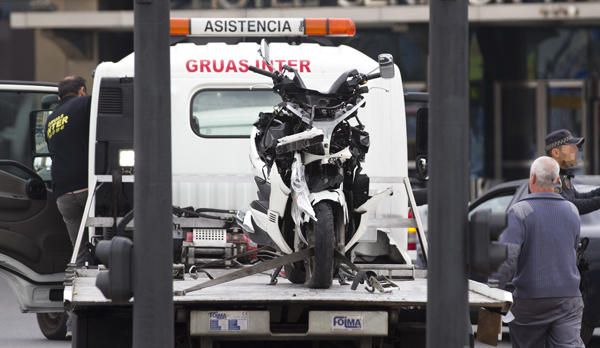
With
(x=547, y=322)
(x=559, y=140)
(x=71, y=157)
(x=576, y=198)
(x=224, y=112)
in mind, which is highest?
(x=224, y=112)

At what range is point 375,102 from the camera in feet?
37.4

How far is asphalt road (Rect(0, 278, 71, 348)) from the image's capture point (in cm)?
1310

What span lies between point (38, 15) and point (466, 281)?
789 inches

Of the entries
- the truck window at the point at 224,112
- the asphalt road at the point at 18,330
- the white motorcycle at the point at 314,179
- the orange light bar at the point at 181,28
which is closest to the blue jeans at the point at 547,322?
the white motorcycle at the point at 314,179

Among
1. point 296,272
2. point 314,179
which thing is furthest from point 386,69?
point 296,272

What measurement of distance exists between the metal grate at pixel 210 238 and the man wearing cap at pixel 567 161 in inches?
91.7

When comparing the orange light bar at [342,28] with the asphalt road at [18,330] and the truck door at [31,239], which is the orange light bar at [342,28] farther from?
the asphalt road at [18,330]

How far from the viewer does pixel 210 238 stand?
10672mm

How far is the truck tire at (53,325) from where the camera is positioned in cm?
1331

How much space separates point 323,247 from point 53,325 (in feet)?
17.1

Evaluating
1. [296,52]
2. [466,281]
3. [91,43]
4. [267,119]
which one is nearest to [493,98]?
[91,43]

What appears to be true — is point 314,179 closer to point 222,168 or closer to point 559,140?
point 559,140

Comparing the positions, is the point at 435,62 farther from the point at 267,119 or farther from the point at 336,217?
the point at 267,119

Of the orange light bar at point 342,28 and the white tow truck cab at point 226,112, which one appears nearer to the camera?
the white tow truck cab at point 226,112
